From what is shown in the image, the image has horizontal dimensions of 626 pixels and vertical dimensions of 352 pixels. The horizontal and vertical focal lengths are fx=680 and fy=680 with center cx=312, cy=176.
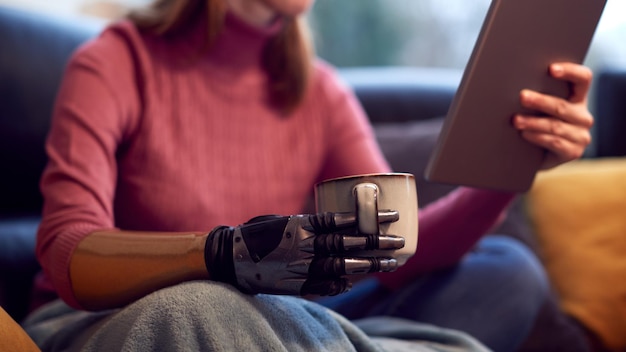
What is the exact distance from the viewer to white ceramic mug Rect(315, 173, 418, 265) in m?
0.62

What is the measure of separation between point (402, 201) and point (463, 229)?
1.40 ft

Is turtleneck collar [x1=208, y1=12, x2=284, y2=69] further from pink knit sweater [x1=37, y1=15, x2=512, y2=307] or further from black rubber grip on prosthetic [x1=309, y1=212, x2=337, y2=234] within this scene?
black rubber grip on prosthetic [x1=309, y1=212, x2=337, y2=234]

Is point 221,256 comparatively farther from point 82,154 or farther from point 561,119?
point 561,119

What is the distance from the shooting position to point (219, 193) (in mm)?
1115

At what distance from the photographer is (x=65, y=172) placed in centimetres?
88

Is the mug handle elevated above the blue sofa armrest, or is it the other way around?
the mug handle

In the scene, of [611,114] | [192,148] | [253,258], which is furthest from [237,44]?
[611,114]

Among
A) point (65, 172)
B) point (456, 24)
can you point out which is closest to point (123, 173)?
point (65, 172)

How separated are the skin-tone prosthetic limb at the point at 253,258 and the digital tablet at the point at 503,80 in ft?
0.74

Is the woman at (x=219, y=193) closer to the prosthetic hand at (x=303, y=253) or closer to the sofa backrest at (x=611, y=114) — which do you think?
the prosthetic hand at (x=303, y=253)

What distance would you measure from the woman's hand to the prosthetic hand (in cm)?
30

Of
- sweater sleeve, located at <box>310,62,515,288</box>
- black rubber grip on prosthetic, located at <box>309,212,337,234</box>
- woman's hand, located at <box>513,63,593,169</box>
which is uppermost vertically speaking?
woman's hand, located at <box>513,63,593,169</box>

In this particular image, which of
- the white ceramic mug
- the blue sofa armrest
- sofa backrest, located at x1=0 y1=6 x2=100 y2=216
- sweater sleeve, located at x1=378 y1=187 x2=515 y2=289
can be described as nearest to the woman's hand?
sweater sleeve, located at x1=378 y1=187 x2=515 y2=289

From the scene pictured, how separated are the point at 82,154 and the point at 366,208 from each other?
18.5 inches
